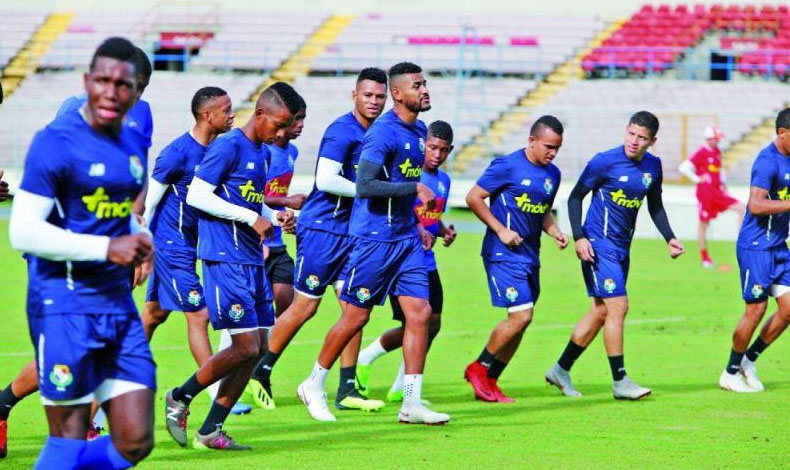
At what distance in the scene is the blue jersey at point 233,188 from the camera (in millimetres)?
8312

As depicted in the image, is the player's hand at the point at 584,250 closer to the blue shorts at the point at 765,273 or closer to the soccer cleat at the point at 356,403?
the blue shorts at the point at 765,273

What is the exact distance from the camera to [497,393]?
409 inches

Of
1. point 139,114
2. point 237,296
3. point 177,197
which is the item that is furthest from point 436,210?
point 139,114

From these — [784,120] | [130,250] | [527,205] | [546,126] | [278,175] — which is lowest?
[527,205]

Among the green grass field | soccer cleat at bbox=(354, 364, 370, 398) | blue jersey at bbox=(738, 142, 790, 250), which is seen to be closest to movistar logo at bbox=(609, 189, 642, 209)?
blue jersey at bbox=(738, 142, 790, 250)

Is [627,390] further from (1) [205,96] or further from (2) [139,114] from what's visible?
(2) [139,114]

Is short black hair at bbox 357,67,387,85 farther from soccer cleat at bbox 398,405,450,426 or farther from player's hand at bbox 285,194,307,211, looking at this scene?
soccer cleat at bbox 398,405,450,426

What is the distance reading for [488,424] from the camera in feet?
30.3

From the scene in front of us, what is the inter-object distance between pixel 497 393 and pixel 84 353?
17.5 ft

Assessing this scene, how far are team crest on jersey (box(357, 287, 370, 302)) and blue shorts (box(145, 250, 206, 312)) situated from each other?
1.06m

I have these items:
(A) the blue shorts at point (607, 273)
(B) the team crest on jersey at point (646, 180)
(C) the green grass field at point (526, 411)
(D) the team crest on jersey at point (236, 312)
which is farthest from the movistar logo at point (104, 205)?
(B) the team crest on jersey at point (646, 180)

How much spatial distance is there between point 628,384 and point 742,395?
99 cm

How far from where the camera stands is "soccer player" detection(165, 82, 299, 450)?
26.3 feet

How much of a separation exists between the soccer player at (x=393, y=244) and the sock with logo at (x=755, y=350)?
3161 millimetres
